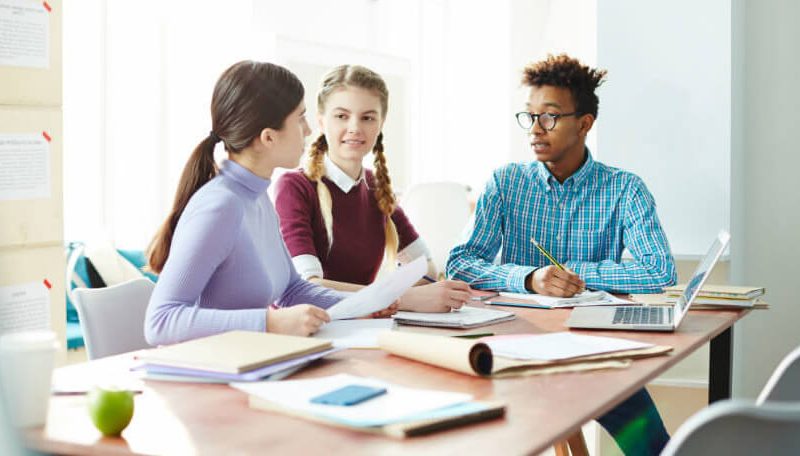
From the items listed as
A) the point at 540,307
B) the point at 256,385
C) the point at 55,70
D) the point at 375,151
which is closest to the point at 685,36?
the point at 375,151

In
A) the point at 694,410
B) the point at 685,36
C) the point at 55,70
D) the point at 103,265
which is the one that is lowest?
the point at 694,410

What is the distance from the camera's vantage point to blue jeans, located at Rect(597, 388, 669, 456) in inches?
78.1

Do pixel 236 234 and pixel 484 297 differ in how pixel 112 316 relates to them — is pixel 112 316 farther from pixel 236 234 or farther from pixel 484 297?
pixel 484 297

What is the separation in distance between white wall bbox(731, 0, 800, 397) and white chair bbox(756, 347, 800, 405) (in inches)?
84.6

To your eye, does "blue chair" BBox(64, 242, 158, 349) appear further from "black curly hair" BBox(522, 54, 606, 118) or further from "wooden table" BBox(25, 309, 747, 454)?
"wooden table" BBox(25, 309, 747, 454)

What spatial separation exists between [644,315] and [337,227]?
864mm

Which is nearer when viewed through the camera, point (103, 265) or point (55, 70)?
point (55, 70)

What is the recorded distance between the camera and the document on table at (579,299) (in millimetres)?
2010

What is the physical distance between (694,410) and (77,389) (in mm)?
2231

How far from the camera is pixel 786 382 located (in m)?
1.09

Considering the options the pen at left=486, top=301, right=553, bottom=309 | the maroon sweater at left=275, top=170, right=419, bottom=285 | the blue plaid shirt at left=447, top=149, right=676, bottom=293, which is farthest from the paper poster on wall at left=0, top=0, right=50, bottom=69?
the pen at left=486, top=301, right=553, bottom=309

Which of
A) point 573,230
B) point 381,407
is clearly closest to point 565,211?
point 573,230

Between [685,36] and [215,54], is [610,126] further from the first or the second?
[215,54]

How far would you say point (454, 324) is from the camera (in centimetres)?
164
